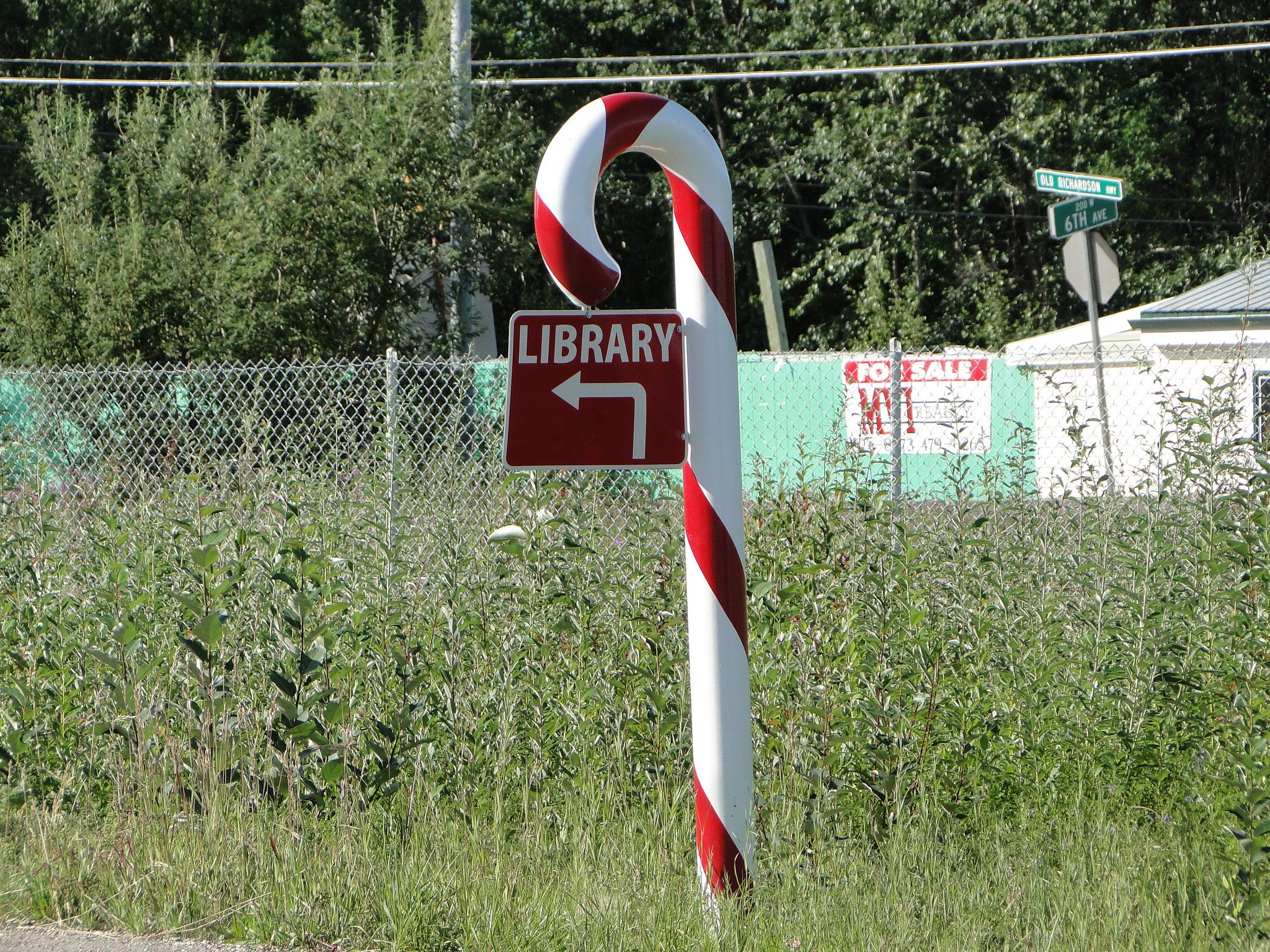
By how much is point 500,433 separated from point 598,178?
281cm

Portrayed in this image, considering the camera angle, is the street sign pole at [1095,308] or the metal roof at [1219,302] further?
the metal roof at [1219,302]

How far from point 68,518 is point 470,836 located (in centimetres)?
427

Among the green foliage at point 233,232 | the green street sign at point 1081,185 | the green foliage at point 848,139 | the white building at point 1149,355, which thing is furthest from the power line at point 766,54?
the green street sign at point 1081,185

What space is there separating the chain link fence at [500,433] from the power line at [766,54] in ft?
23.8

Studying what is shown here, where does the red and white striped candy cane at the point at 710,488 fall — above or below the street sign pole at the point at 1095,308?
below

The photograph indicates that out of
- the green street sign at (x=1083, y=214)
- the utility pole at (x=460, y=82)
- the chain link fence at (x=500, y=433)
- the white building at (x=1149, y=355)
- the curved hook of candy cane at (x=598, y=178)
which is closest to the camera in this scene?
the curved hook of candy cane at (x=598, y=178)

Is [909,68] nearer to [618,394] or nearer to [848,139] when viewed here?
[848,139]

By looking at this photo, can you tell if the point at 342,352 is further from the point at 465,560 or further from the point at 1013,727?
the point at 1013,727

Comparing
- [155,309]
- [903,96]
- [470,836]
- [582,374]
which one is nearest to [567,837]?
[470,836]

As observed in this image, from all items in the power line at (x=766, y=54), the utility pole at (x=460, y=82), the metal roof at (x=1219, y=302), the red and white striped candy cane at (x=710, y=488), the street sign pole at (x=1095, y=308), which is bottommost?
the red and white striped candy cane at (x=710, y=488)

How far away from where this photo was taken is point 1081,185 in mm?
8875

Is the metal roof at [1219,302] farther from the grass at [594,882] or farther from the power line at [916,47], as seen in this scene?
the grass at [594,882]

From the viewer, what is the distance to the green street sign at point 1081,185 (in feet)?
28.2

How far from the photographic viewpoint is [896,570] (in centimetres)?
404
